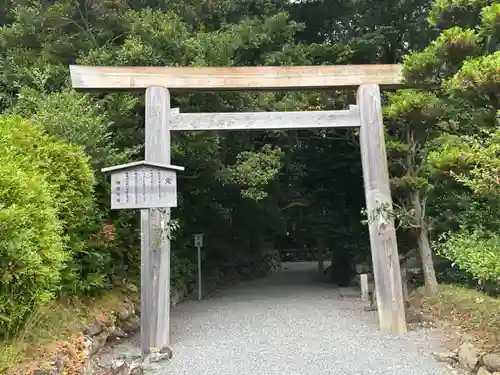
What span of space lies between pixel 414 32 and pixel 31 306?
1252 centimetres

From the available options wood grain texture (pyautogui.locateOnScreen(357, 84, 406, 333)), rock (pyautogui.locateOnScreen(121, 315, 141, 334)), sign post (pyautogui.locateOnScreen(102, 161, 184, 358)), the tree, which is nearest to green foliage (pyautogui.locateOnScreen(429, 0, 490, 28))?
the tree

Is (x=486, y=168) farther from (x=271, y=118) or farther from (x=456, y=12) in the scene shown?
(x=271, y=118)

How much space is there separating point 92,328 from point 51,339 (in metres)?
1.23

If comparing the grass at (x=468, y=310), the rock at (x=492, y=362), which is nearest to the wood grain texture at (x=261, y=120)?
the grass at (x=468, y=310)

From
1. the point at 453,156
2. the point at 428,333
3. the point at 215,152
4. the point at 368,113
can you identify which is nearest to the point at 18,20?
the point at 215,152

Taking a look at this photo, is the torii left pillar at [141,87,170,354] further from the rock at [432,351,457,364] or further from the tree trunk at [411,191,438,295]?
the tree trunk at [411,191,438,295]

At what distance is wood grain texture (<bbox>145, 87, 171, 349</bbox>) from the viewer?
18.2ft

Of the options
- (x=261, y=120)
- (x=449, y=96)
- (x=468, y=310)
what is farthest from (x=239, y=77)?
(x=468, y=310)

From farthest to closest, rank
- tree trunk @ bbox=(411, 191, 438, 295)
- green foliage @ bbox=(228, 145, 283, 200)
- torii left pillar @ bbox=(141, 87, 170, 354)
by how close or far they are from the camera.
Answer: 1. green foliage @ bbox=(228, 145, 283, 200)
2. tree trunk @ bbox=(411, 191, 438, 295)
3. torii left pillar @ bbox=(141, 87, 170, 354)

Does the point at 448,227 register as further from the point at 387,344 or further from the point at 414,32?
the point at 414,32

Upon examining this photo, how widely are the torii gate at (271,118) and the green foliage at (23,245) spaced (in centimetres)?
205

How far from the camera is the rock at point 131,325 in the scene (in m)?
6.07

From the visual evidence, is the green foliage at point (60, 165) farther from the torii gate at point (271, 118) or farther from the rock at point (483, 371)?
the rock at point (483, 371)

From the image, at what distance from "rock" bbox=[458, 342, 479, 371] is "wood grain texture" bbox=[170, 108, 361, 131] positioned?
10.7 ft
